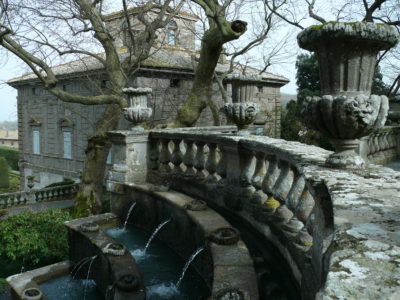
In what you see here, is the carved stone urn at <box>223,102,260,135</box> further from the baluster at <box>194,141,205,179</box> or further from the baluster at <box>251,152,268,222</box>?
the baluster at <box>251,152,268,222</box>

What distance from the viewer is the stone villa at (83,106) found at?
17641mm

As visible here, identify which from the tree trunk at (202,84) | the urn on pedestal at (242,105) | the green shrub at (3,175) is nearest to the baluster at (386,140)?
the tree trunk at (202,84)

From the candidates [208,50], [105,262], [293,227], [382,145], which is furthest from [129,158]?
[382,145]

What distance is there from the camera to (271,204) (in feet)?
11.9

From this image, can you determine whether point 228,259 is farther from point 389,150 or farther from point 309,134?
point 309,134

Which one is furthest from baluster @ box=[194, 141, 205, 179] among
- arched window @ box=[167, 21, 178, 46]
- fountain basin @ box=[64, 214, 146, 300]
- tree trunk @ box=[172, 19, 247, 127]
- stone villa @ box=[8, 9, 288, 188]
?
stone villa @ box=[8, 9, 288, 188]

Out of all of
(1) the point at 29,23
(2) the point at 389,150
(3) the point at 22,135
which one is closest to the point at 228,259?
(2) the point at 389,150

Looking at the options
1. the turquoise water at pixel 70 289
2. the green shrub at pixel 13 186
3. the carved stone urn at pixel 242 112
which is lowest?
the green shrub at pixel 13 186

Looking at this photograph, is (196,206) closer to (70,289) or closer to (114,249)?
(114,249)

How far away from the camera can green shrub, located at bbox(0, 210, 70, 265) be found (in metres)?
6.57

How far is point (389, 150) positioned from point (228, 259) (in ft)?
24.4

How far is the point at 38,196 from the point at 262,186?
55.4ft

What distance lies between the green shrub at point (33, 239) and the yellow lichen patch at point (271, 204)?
14.4 ft

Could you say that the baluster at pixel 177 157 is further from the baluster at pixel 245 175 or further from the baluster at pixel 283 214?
the baluster at pixel 283 214
